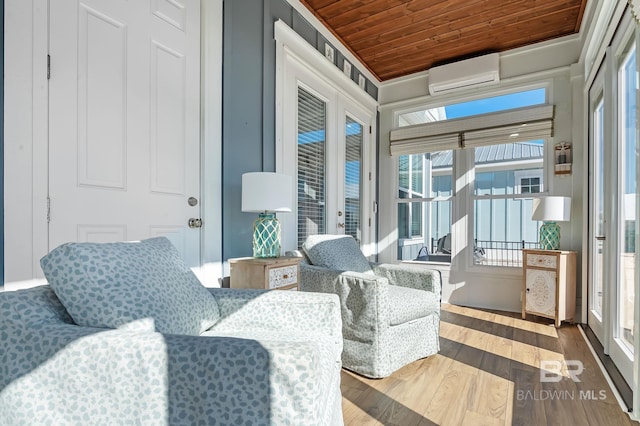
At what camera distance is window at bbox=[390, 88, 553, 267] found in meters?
3.44

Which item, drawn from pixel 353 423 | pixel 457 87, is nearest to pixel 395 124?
pixel 457 87

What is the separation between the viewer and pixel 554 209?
2.91 meters

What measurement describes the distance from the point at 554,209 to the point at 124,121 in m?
3.36

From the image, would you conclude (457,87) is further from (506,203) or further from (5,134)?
(5,134)

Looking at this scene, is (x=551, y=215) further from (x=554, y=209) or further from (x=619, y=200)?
(x=619, y=200)

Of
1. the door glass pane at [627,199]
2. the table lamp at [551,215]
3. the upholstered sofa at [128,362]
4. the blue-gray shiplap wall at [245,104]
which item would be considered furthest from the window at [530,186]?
the upholstered sofa at [128,362]

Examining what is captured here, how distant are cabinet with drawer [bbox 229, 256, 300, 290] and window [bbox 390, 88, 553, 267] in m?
2.48

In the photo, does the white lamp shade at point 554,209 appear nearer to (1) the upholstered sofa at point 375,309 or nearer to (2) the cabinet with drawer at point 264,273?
(1) the upholstered sofa at point 375,309

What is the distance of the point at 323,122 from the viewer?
3230mm

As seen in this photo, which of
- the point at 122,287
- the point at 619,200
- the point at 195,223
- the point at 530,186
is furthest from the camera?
the point at 530,186

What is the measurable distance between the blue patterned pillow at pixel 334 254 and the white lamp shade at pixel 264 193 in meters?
0.52

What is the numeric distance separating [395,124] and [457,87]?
834 millimetres

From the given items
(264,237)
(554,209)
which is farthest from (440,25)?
(264,237)

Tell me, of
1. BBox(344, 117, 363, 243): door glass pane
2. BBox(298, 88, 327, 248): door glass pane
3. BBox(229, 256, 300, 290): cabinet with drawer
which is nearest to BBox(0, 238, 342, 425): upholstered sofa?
BBox(229, 256, 300, 290): cabinet with drawer
